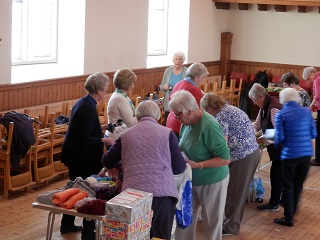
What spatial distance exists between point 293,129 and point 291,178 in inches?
22.2

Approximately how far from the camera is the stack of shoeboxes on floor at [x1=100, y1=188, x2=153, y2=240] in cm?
386

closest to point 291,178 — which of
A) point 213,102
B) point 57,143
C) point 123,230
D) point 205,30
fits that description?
point 213,102

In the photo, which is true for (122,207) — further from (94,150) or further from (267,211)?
(267,211)

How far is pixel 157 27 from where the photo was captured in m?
13.9

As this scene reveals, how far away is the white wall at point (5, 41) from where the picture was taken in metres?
9.37

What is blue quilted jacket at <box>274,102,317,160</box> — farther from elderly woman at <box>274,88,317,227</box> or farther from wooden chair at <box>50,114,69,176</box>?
wooden chair at <box>50,114,69,176</box>

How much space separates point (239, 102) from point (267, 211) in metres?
6.99

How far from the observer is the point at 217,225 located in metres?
5.73

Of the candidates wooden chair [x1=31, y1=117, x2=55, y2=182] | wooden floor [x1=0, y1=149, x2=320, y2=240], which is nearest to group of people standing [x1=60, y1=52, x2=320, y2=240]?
wooden floor [x1=0, y1=149, x2=320, y2=240]

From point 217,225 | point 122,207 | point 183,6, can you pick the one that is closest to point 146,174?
point 122,207

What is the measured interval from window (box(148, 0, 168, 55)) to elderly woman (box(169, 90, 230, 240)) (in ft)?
26.9

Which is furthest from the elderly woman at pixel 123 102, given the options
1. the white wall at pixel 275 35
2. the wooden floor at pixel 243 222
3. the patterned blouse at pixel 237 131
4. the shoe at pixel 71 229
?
the white wall at pixel 275 35

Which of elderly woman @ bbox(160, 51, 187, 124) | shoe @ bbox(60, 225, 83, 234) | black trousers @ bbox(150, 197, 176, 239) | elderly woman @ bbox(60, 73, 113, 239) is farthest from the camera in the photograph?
elderly woman @ bbox(160, 51, 187, 124)

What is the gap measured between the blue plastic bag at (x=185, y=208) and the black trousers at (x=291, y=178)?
1.92m
